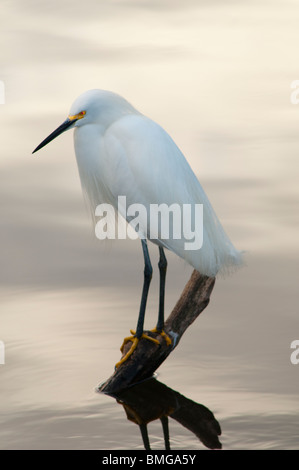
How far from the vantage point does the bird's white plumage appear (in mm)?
5004

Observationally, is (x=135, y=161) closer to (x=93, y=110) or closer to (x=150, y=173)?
(x=150, y=173)

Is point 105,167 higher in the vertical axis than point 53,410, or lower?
higher

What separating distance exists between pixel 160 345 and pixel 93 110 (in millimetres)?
1232

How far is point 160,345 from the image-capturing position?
5102 mm

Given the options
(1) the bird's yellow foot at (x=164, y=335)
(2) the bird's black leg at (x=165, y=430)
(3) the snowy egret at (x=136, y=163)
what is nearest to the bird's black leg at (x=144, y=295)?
(3) the snowy egret at (x=136, y=163)

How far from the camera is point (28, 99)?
30.3 ft

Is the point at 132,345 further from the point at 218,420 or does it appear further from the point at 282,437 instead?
the point at 282,437

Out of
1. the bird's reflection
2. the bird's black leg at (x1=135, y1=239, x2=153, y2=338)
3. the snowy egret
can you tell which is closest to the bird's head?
the snowy egret

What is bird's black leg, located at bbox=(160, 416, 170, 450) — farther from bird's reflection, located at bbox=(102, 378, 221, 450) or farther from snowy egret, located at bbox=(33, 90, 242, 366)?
snowy egret, located at bbox=(33, 90, 242, 366)

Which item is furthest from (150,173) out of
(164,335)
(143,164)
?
(164,335)

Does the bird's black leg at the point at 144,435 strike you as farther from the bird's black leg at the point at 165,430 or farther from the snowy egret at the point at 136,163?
the snowy egret at the point at 136,163

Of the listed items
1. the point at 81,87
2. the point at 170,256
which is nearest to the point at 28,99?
the point at 81,87

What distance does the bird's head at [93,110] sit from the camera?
4.93 meters

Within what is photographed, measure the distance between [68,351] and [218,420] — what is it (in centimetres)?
107
